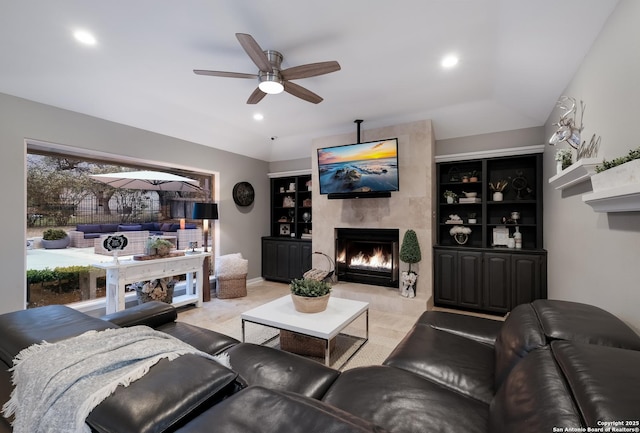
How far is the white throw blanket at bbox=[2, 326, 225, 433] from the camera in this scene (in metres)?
0.84

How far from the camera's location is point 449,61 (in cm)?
278

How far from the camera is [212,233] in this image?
5152 mm

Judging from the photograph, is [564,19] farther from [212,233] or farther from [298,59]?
[212,233]

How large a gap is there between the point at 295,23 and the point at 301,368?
246 cm

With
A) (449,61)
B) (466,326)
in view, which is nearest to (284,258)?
(466,326)

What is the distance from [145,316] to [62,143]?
2.51 meters

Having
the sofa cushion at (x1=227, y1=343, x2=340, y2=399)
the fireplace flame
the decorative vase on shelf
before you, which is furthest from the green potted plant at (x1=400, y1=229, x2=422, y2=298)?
the sofa cushion at (x1=227, y1=343, x2=340, y2=399)

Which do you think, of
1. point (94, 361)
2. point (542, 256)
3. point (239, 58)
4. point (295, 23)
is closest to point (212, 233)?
point (239, 58)

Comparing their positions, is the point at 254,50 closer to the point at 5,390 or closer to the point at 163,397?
the point at 163,397

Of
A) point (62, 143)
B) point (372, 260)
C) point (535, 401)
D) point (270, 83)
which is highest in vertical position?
point (270, 83)

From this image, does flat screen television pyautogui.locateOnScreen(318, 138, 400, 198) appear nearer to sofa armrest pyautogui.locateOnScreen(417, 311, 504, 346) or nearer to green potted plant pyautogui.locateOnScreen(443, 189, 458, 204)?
green potted plant pyautogui.locateOnScreen(443, 189, 458, 204)

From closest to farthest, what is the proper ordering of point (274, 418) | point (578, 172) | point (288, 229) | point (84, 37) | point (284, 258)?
point (274, 418) < point (578, 172) < point (84, 37) < point (284, 258) < point (288, 229)

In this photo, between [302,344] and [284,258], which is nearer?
[302,344]

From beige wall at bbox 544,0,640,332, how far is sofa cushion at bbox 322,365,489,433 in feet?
3.38
